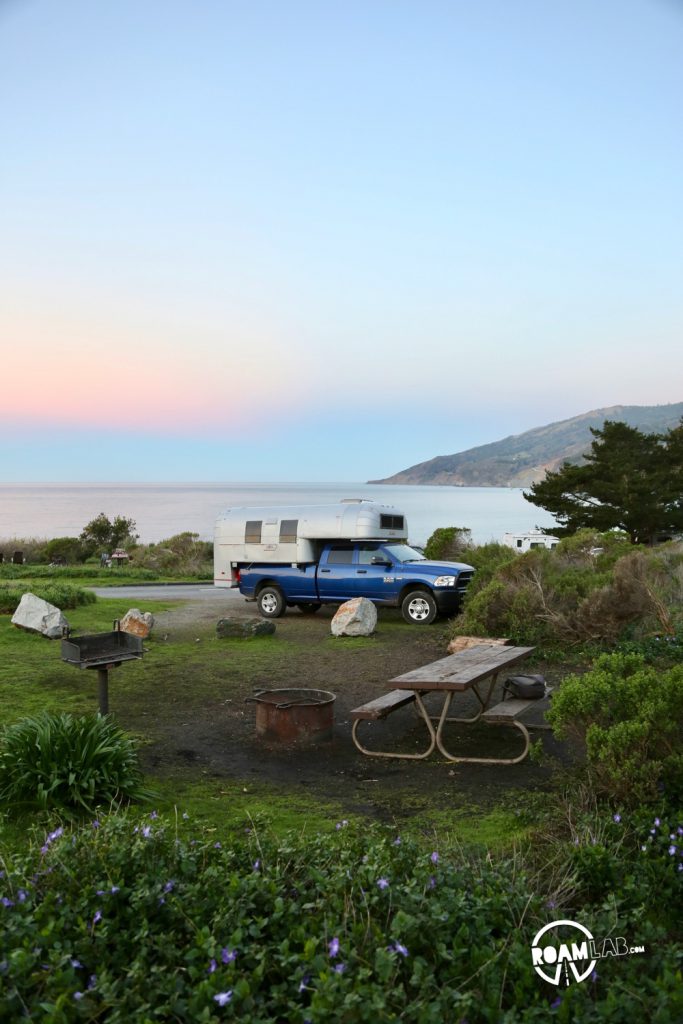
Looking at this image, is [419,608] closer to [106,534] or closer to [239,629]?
[239,629]

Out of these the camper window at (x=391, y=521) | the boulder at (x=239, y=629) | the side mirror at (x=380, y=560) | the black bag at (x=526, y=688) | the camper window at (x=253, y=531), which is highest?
the camper window at (x=391, y=521)

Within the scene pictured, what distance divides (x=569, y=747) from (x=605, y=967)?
441cm

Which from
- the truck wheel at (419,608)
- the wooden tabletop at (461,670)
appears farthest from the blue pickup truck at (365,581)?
the wooden tabletop at (461,670)

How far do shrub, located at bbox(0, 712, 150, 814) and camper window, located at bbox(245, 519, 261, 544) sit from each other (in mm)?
11080

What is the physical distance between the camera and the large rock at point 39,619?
46.6ft

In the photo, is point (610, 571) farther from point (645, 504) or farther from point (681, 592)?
point (645, 504)

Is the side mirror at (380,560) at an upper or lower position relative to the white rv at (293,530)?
lower

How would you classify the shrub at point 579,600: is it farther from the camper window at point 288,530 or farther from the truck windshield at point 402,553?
the camper window at point 288,530

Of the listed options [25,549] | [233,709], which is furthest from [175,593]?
[25,549]

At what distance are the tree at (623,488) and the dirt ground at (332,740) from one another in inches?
1435

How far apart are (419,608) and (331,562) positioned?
212cm

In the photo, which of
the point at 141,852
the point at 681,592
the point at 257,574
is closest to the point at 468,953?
the point at 141,852

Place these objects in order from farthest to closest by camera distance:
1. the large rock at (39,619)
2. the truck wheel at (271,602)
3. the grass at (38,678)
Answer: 1. the truck wheel at (271,602)
2. the large rock at (39,619)
3. the grass at (38,678)

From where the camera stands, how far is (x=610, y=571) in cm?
1391
